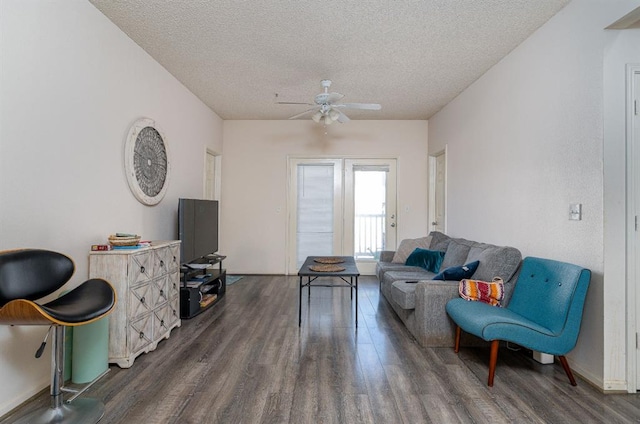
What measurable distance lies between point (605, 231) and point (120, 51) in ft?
13.3

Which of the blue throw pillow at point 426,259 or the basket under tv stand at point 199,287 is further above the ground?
the blue throw pillow at point 426,259

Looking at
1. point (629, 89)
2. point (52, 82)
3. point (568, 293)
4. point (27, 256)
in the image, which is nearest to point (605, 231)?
point (568, 293)

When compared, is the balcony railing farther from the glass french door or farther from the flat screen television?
the flat screen television

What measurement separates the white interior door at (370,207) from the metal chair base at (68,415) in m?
4.40

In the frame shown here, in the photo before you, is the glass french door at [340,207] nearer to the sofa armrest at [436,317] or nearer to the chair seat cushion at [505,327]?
the sofa armrest at [436,317]

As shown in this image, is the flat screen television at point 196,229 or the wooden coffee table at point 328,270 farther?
the flat screen television at point 196,229

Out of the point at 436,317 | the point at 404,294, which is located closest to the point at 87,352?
the point at 404,294

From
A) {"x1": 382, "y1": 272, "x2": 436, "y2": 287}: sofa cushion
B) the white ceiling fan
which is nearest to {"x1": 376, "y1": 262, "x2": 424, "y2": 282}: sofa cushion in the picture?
{"x1": 382, "y1": 272, "x2": 436, "y2": 287}: sofa cushion

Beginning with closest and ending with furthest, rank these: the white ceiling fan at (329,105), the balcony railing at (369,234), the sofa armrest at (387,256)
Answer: the white ceiling fan at (329,105), the sofa armrest at (387,256), the balcony railing at (369,234)

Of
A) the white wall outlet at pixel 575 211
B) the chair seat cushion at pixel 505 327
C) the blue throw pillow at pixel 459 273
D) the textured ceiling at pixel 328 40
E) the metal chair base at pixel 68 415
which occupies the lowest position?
the metal chair base at pixel 68 415

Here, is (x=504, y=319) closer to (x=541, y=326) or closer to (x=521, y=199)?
(x=541, y=326)

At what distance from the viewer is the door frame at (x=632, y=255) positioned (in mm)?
2125

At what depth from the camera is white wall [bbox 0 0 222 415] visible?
1.92 m

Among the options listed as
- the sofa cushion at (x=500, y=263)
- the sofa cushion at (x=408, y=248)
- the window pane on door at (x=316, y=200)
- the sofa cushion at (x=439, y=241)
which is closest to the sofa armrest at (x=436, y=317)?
the sofa cushion at (x=500, y=263)
